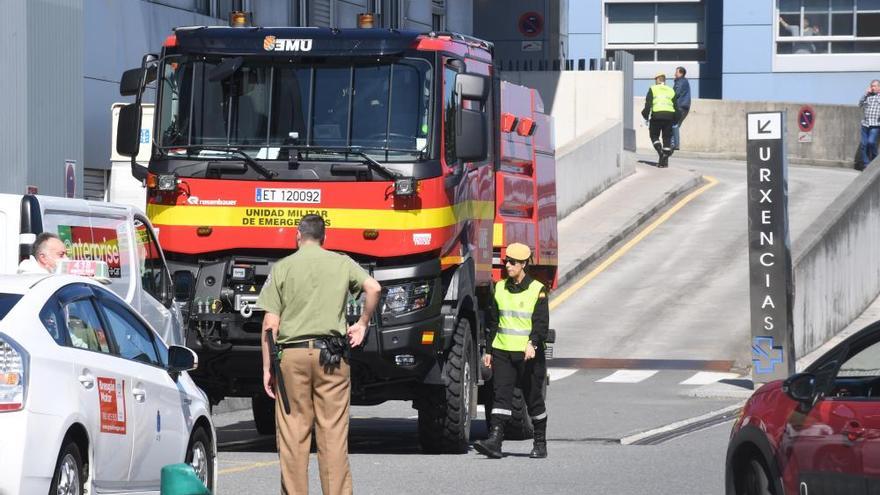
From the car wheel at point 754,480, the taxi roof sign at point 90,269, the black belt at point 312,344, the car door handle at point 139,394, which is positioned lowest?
the car wheel at point 754,480

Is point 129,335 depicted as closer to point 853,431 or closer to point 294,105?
point 853,431

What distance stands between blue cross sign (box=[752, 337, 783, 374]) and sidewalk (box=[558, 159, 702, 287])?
30.5 feet

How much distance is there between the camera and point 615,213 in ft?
119

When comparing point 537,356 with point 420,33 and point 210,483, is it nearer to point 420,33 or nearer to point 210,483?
point 420,33

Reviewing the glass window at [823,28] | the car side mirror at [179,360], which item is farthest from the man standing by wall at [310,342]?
the glass window at [823,28]

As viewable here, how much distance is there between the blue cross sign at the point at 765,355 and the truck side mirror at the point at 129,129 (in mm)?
9991

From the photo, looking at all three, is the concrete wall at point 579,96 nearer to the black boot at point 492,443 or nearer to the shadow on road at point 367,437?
the shadow on road at point 367,437

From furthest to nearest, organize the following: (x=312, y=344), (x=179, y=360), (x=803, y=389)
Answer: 1. (x=312, y=344)
2. (x=179, y=360)
3. (x=803, y=389)

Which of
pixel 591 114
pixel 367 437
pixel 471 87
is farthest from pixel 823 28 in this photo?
pixel 471 87

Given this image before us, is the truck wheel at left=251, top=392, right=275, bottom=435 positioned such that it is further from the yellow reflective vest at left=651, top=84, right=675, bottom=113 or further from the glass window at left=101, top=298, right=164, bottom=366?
the yellow reflective vest at left=651, top=84, right=675, bottom=113

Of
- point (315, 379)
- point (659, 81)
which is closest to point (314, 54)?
point (315, 379)

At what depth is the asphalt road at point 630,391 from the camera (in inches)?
516

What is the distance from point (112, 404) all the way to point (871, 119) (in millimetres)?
33185

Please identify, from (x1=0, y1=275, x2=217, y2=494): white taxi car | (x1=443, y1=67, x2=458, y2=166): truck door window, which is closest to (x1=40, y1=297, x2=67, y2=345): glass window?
(x1=0, y1=275, x2=217, y2=494): white taxi car
